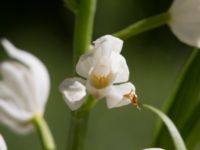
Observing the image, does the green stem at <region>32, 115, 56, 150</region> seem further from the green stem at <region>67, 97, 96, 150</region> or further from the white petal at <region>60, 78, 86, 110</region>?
the white petal at <region>60, 78, 86, 110</region>

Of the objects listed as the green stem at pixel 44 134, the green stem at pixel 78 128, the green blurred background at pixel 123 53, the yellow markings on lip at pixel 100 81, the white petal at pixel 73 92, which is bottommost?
the green blurred background at pixel 123 53

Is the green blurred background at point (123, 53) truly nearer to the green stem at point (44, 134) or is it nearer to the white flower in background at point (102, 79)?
the green stem at point (44, 134)

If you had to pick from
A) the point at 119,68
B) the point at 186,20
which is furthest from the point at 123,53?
the point at 119,68

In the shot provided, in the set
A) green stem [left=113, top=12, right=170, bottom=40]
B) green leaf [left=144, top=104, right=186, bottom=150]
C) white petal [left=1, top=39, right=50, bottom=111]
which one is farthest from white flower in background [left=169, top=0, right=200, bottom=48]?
white petal [left=1, top=39, right=50, bottom=111]

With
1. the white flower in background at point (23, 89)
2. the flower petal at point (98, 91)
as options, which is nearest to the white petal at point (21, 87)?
the white flower in background at point (23, 89)

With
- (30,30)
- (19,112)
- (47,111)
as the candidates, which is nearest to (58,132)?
(47,111)

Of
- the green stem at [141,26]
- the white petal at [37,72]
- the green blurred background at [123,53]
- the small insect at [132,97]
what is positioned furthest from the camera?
the green blurred background at [123,53]

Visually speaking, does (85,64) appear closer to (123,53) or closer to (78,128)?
(78,128)
